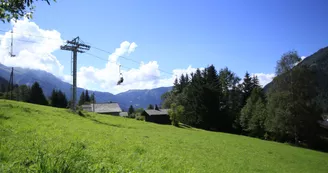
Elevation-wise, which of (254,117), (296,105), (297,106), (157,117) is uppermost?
(296,105)

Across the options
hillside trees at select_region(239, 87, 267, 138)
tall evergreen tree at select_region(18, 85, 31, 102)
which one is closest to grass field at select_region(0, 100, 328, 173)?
hillside trees at select_region(239, 87, 267, 138)

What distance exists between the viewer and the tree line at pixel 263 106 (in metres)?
46.0

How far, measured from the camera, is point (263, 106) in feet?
205

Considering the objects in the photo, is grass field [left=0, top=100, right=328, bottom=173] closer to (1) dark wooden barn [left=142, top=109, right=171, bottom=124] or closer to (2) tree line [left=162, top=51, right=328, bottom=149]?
(2) tree line [left=162, top=51, right=328, bottom=149]

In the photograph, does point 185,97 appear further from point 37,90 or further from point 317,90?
point 37,90

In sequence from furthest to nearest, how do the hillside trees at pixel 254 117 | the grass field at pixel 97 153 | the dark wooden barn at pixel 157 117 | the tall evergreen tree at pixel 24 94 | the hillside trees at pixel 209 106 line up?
the tall evergreen tree at pixel 24 94, the dark wooden barn at pixel 157 117, the hillside trees at pixel 209 106, the hillside trees at pixel 254 117, the grass field at pixel 97 153

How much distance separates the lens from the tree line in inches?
1810

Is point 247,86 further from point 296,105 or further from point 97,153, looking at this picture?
point 97,153

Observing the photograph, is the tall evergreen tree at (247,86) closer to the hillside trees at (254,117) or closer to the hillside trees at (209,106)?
the hillside trees at (209,106)

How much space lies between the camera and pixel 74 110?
40.9m

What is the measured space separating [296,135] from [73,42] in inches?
1783

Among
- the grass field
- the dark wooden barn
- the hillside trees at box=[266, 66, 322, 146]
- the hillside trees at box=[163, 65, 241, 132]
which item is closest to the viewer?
the grass field

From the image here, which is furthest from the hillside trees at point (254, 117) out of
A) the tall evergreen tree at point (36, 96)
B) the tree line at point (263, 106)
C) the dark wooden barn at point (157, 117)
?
the tall evergreen tree at point (36, 96)

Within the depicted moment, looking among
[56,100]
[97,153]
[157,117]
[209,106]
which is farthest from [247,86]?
[97,153]
